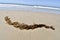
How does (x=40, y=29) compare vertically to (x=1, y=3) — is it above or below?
below

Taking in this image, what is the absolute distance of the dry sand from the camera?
0.72 metres

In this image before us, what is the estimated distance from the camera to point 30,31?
720 mm

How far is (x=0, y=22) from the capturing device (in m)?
0.75

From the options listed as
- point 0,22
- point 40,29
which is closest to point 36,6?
point 40,29

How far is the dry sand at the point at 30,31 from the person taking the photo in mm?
718

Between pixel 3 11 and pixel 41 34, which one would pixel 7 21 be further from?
pixel 41 34

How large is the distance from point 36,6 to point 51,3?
0.12m

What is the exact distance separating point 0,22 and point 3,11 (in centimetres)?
9

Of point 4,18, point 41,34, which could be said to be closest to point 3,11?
point 4,18

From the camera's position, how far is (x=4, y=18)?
2.49 feet

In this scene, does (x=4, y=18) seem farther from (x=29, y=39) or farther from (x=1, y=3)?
(x=29, y=39)

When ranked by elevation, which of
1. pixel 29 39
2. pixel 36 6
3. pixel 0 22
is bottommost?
pixel 29 39

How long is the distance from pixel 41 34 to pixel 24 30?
0.12 meters

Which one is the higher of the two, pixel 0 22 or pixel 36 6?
pixel 36 6
